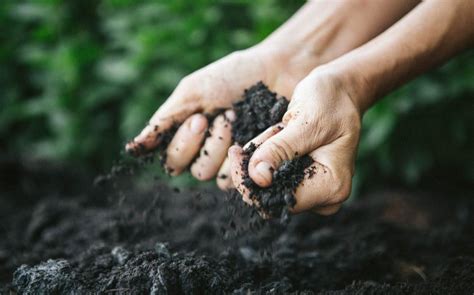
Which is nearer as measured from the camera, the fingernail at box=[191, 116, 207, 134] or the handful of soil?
the handful of soil

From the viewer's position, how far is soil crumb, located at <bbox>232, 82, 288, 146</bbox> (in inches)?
73.2

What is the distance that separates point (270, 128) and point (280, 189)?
8.9 inches

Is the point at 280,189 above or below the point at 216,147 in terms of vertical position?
below

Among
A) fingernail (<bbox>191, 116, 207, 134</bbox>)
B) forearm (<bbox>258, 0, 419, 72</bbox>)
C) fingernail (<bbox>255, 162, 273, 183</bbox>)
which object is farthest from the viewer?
forearm (<bbox>258, 0, 419, 72</bbox>)

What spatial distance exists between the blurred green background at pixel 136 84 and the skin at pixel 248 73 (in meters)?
1.05

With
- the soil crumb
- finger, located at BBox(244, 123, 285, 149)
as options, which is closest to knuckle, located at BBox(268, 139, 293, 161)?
finger, located at BBox(244, 123, 285, 149)

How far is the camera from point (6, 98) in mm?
4344

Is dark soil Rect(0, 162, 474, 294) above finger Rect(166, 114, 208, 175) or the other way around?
the other way around

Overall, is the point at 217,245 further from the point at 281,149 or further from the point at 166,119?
the point at 281,149

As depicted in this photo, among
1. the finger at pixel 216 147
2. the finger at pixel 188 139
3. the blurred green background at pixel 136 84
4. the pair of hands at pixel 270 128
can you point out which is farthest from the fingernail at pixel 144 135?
the blurred green background at pixel 136 84

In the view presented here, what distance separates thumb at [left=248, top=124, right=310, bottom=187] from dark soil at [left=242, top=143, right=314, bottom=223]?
23mm

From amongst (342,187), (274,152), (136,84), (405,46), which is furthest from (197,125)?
(136,84)

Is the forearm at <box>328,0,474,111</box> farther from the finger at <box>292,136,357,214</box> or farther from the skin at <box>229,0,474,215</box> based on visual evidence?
the finger at <box>292,136,357,214</box>

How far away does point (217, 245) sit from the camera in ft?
7.52
